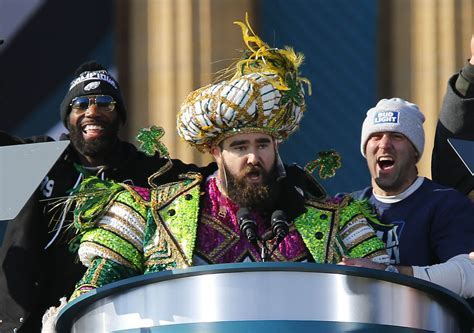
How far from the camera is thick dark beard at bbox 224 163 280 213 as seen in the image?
819 cm

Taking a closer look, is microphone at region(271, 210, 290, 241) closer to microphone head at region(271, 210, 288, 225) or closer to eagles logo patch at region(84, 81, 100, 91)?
microphone head at region(271, 210, 288, 225)

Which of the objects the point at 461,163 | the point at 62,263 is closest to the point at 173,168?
the point at 62,263

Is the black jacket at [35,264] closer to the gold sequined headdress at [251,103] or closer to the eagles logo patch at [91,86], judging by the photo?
the eagles logo patch at [91,86]

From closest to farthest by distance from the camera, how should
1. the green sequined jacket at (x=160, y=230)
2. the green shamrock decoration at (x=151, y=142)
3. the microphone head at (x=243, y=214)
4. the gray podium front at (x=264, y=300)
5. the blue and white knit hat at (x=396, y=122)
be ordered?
the gray podium front at (x=264, y=300) < the microphone head at (x=243, y=214) < the green sequined jacket at (x=160, y=230) < the green shamrock decoration at (x=151, y=142) < the blue and white knit hat at (x=396, y=122)

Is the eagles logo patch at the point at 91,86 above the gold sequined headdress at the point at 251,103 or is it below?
above

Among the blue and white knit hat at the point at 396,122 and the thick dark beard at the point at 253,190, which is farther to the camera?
the blue and white knit hat at the point at 396,122

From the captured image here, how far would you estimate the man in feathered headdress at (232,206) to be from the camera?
814cm

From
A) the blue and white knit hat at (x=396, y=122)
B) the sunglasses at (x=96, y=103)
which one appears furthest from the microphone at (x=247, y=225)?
the sunglasses at (x=96, y=103)

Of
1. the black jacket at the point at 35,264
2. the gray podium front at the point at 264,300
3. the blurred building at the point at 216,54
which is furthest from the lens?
the blurred building at the point at 216,54

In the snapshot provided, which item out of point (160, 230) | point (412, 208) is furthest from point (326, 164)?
point (160, 230)

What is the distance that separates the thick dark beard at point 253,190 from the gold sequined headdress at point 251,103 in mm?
160

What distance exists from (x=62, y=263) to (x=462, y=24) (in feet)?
12.1

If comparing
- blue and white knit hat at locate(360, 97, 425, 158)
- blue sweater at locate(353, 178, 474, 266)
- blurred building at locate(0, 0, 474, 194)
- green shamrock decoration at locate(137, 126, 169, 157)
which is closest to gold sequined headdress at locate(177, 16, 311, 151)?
green shamrock decoration at locate(137, 126, 169, 157)

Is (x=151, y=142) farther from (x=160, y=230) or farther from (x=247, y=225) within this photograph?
(x=247, y=225)
